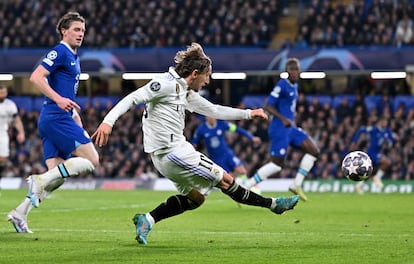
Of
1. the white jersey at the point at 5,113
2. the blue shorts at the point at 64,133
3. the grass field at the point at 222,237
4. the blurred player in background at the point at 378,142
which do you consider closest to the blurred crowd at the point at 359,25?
the blurred player in background at the point at 378,142

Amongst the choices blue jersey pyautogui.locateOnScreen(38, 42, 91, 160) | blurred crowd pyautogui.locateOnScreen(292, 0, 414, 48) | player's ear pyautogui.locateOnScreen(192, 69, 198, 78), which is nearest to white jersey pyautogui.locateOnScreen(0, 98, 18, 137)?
blue jersey pyautogui.locateOnScreen(38, 42, 91, 160)

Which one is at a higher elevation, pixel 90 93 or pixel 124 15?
pixel 124 15

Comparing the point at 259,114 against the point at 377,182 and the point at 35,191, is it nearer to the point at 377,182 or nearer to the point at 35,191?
the point at 35,191

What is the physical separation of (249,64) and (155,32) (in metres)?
4.53

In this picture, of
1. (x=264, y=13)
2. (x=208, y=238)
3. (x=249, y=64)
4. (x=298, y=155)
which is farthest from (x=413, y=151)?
(x=208, y=238)

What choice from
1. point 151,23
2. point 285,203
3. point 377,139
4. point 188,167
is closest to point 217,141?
point 377,139

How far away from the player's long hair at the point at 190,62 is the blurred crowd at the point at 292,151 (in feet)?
64.8

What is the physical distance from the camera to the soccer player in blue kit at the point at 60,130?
11.3 metres

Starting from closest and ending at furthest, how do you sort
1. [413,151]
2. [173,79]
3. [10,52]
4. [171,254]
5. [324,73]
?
[171,254] < [173,79] < [413,151] < [324,73] < [10,52]

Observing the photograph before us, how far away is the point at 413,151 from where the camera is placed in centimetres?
3036

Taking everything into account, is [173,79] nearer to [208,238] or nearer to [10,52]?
[208,238]

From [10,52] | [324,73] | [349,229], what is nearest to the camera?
[349,229]

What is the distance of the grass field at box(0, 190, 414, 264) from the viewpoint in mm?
9311

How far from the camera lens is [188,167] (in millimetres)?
10438
